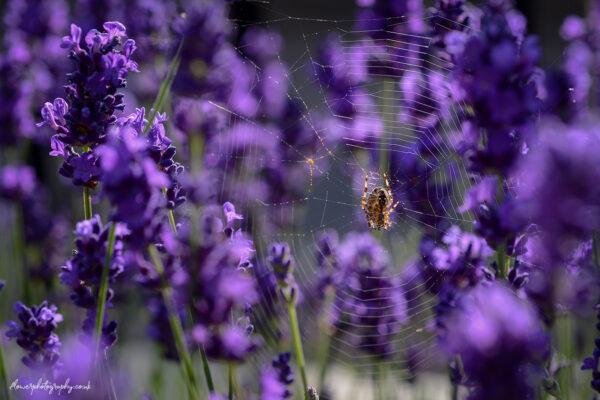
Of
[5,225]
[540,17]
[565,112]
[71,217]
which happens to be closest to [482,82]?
[565,112]

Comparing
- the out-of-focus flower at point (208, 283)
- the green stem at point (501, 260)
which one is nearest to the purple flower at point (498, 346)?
the out-of-focus flower at point (208, 283)

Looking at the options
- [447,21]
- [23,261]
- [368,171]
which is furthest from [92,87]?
[368,171]

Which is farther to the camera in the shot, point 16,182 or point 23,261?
point 16,182

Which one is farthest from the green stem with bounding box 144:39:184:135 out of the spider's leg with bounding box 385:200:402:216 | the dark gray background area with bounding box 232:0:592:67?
the dark gray background area with bounding box 232:0:592:67

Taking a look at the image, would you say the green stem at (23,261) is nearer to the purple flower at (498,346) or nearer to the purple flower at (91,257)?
the purple flower at (91,257)

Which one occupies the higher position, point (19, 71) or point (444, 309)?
point (19, 71)

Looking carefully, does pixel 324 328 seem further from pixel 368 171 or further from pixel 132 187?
pixel 368 171

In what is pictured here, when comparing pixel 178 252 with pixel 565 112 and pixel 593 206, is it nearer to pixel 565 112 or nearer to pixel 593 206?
pixel 593 206

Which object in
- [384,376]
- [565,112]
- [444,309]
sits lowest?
[384,376]

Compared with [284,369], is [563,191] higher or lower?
higher
